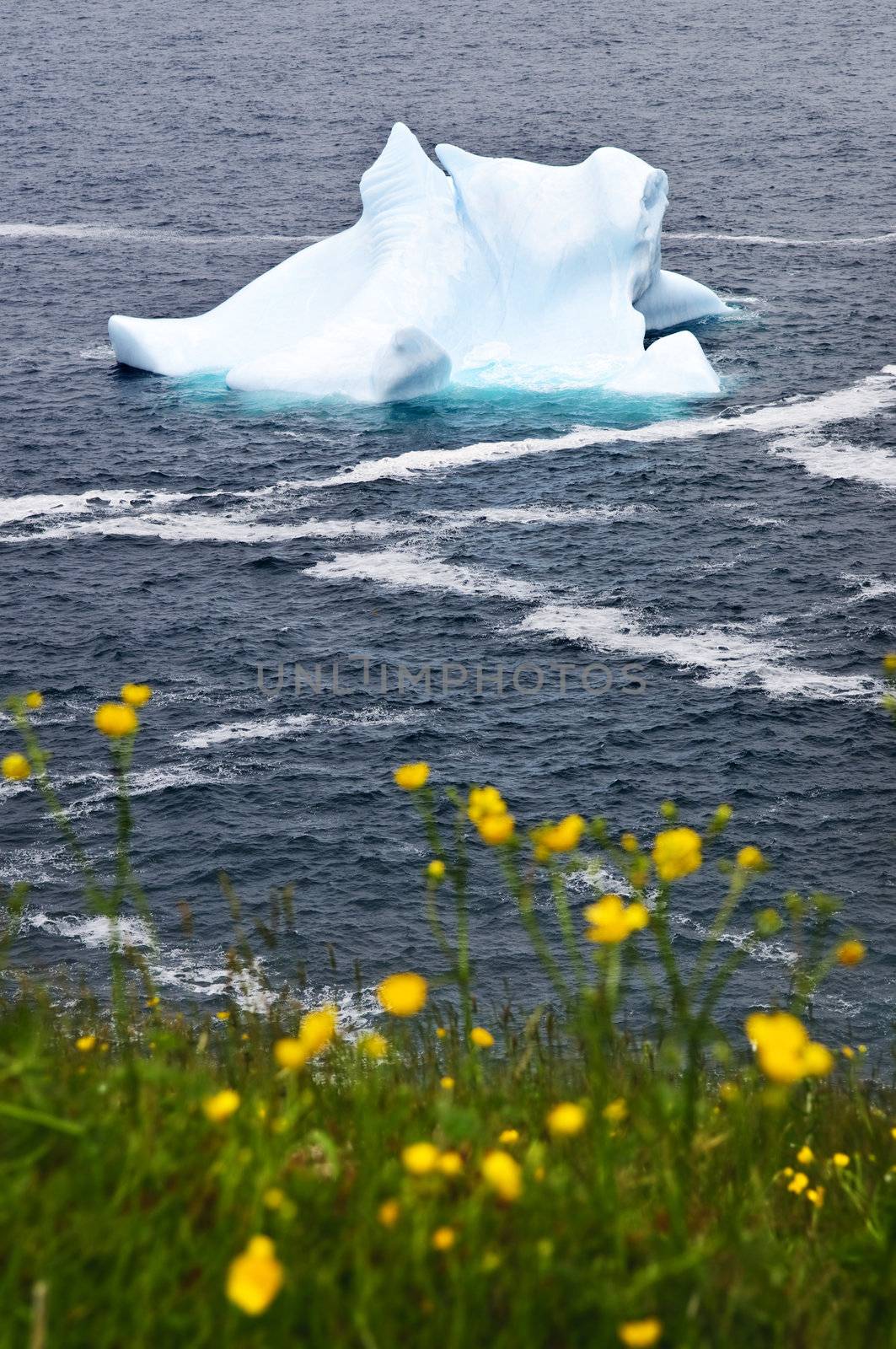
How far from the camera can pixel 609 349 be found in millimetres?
59656

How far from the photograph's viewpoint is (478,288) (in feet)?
197

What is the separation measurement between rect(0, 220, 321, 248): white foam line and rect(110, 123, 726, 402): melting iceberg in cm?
2240

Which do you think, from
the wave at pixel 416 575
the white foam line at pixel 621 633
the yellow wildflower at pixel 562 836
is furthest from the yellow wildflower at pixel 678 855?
the wave at pixel 416 575

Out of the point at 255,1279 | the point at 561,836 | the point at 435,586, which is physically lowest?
the point at 435,586

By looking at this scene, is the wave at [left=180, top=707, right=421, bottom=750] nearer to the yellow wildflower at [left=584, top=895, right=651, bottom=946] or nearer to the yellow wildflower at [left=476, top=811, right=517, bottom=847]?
the yellow wildflower at [left=476, top=811, right=517, bottom=847]

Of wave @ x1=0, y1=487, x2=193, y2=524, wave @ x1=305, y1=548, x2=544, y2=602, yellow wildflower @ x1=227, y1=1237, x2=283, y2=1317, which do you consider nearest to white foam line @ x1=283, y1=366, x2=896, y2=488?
wave @ x1=0, y1=487, x2=193, y2=524

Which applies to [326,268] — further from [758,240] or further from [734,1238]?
[734,1238]

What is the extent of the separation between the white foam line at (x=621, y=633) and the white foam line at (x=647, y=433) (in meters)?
6.53

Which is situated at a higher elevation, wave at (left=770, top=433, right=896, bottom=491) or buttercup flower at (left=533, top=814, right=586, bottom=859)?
buttercup flower at (left=533, top=814, right=586, bottom=859)

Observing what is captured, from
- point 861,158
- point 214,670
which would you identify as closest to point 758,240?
point 861,158

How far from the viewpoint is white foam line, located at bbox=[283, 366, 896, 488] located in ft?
174

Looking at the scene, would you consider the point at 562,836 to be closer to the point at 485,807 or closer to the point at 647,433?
the point at 485,807

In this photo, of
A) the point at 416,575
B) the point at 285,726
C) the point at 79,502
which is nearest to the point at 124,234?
the point at 79,502

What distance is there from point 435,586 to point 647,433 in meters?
15.5
